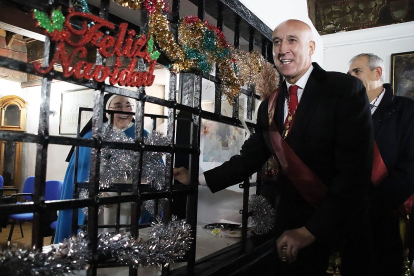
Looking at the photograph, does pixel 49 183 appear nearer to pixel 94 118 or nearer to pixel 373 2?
pixel 94 118

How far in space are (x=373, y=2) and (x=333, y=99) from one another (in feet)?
9.45

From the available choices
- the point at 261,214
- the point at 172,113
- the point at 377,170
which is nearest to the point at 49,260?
the point at 172,113

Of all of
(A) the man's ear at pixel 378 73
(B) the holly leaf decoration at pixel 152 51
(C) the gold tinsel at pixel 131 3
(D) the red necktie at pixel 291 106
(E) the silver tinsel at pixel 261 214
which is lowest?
(E) the silver tinsel at pixel 261 214

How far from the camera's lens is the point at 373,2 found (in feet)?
11.6

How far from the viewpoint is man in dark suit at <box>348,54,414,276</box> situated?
170 cm

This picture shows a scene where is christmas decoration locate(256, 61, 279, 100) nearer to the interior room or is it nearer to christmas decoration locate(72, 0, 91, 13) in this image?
the interior room

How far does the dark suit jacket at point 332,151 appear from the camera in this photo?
125 centimetres

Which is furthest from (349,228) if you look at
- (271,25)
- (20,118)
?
(20,118)

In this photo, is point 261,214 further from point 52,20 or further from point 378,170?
point 52,20

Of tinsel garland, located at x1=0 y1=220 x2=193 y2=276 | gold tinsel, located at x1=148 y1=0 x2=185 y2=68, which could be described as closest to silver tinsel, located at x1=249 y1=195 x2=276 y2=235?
tinsel garland, located at x1=0 y1=220 x2=193 y2=276

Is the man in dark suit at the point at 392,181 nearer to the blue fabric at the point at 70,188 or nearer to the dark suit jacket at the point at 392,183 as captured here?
the dark suit jacket at the point at 392,183

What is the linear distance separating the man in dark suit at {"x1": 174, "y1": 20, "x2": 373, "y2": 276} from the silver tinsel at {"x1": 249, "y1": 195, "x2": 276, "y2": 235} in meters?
0.86

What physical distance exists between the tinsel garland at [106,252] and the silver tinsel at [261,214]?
953 mm

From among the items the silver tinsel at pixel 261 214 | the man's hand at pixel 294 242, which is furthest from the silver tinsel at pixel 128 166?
the silver tinsel at pixel 261 214
